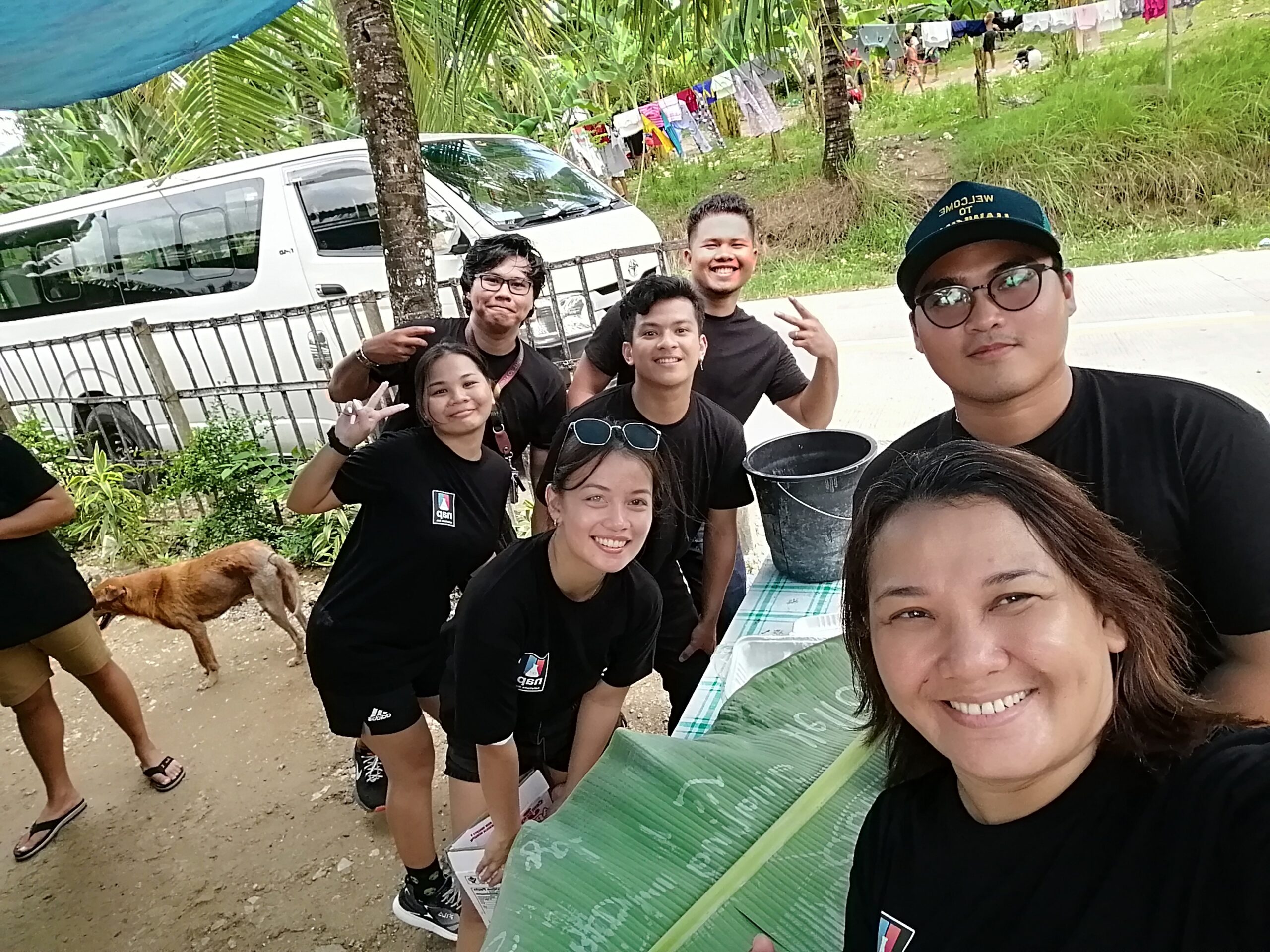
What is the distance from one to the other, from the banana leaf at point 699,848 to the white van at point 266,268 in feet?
11.4

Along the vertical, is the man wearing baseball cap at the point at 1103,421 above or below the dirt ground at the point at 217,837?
above

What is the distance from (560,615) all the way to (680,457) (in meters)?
0.65

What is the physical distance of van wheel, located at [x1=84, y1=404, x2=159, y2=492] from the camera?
19.5 ft

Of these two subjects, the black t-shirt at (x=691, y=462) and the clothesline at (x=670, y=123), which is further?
the clothesline at (x=670, y=123)

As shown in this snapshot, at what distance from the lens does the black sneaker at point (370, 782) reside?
2846 mm

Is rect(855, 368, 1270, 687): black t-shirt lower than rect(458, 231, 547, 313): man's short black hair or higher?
lower

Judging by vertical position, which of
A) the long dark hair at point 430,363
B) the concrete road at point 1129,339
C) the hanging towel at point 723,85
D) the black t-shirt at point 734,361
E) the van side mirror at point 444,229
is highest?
the hanging towel at point 723,85

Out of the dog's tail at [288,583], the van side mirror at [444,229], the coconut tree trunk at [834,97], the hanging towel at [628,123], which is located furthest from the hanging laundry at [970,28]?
the dog's tail at [288,583]

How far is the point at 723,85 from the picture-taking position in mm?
13570

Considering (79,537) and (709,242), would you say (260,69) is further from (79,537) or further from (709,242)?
(79,537)

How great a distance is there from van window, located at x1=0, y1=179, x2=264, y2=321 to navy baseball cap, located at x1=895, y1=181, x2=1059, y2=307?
16.9 ft

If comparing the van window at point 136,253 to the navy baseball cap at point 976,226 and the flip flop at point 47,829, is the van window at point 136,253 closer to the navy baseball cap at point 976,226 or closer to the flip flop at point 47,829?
the flip flop at point 47,829

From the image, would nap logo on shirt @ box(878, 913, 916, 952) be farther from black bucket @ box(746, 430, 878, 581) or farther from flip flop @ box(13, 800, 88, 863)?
flip flop @ box(13, 800, 88, 863)

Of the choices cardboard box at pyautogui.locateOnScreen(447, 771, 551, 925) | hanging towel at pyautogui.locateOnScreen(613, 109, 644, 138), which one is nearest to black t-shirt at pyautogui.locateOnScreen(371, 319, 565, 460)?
cardboard box at pyautogui.locateOnScreen(447, 771, 551, 925)
